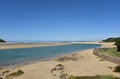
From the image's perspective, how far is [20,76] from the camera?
16547 mm

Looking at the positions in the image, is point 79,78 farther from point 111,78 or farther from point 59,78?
point 111,78

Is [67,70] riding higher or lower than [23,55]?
lower

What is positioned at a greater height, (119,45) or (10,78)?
(119,45)

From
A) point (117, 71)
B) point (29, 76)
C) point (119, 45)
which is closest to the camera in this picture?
point (29, 76)

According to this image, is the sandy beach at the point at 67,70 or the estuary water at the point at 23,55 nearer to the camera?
the sandy beach at the point at 67,70

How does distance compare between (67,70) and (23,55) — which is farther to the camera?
(23,55)

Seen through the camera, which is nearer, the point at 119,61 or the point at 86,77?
the point at 86,77

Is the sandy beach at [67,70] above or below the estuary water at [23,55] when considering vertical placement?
below

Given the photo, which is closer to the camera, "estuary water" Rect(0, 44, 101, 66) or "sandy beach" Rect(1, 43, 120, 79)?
"sandy beach" Rect(1, 43, 120, 79)

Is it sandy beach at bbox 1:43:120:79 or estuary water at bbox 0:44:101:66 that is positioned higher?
estuary water at bbox 0:44:101:66

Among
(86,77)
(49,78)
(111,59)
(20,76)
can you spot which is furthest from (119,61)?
(20,76)

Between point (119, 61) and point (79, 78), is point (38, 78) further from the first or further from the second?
point (119, 61)

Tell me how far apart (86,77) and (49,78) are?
3.16 meters

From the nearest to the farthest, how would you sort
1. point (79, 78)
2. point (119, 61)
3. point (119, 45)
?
point (79, 78) < point (119, 61) < point (119, 45)
